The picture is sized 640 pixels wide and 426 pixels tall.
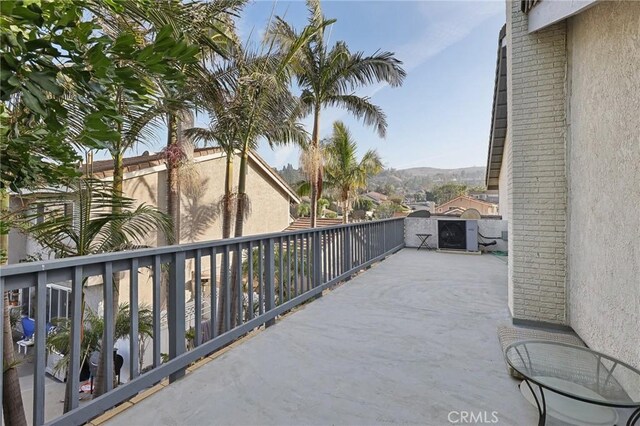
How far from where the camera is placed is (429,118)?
13.9 metres

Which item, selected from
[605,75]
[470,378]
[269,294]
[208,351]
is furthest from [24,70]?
[605,75]

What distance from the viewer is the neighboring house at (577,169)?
2.19 m

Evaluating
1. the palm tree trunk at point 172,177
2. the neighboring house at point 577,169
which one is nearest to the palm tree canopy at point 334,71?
the palm tree trunk at point 172,177

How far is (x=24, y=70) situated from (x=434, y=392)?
2.73 meters

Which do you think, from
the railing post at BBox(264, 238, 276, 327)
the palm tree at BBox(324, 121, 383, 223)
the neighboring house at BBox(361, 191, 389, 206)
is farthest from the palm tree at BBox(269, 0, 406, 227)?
the neighboring house at BBox(361, 191, 389, 206)

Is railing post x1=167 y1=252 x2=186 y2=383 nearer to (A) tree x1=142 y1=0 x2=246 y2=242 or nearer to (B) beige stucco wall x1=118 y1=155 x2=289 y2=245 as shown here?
(A) tree x1=142 y1=0 x2=246 y2=242

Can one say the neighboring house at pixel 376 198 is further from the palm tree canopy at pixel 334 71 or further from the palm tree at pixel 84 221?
the palm tree at pixel 84 221

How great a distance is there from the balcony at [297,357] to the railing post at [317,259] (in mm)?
15

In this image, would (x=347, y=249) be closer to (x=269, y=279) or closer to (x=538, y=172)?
(x=269, y=279)

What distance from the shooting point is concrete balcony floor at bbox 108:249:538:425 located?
1974 mm

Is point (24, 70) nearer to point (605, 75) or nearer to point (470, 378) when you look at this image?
point (470, 378)

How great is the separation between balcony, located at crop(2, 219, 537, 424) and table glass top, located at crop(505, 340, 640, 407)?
0.95 ft

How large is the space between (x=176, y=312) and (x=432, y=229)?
9530mm

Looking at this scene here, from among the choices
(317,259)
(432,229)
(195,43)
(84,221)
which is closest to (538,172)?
(317,259)
